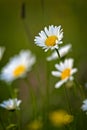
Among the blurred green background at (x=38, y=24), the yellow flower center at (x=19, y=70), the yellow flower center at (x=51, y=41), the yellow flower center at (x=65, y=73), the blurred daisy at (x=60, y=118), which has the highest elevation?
the blurred green background at (x=38, y=24)

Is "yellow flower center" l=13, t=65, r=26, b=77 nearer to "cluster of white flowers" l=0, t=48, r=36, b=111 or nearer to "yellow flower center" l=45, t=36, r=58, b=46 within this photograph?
"cluster of white flowers" l=0, t=48, r=36, b=111

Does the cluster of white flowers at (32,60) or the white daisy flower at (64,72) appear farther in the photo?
the white daisy flower at (64,72)

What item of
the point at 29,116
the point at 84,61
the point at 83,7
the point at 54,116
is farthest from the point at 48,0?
the point at 54,116

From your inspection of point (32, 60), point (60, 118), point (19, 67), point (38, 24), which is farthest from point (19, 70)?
point (38, 24)

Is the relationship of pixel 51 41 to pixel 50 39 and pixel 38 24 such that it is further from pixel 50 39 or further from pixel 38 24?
pixel 38 24

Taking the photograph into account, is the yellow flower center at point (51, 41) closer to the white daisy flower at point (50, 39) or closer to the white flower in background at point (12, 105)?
the white daisy flower at point (50, 39)

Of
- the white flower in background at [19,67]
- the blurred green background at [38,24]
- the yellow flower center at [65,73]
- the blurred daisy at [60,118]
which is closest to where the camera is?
the white flower in background at [19,67]

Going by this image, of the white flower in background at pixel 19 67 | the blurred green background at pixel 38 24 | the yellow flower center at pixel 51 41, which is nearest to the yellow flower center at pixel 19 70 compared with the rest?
the white flower in background at pixel 19 67

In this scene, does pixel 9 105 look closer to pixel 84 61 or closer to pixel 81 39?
pixel 84 61
